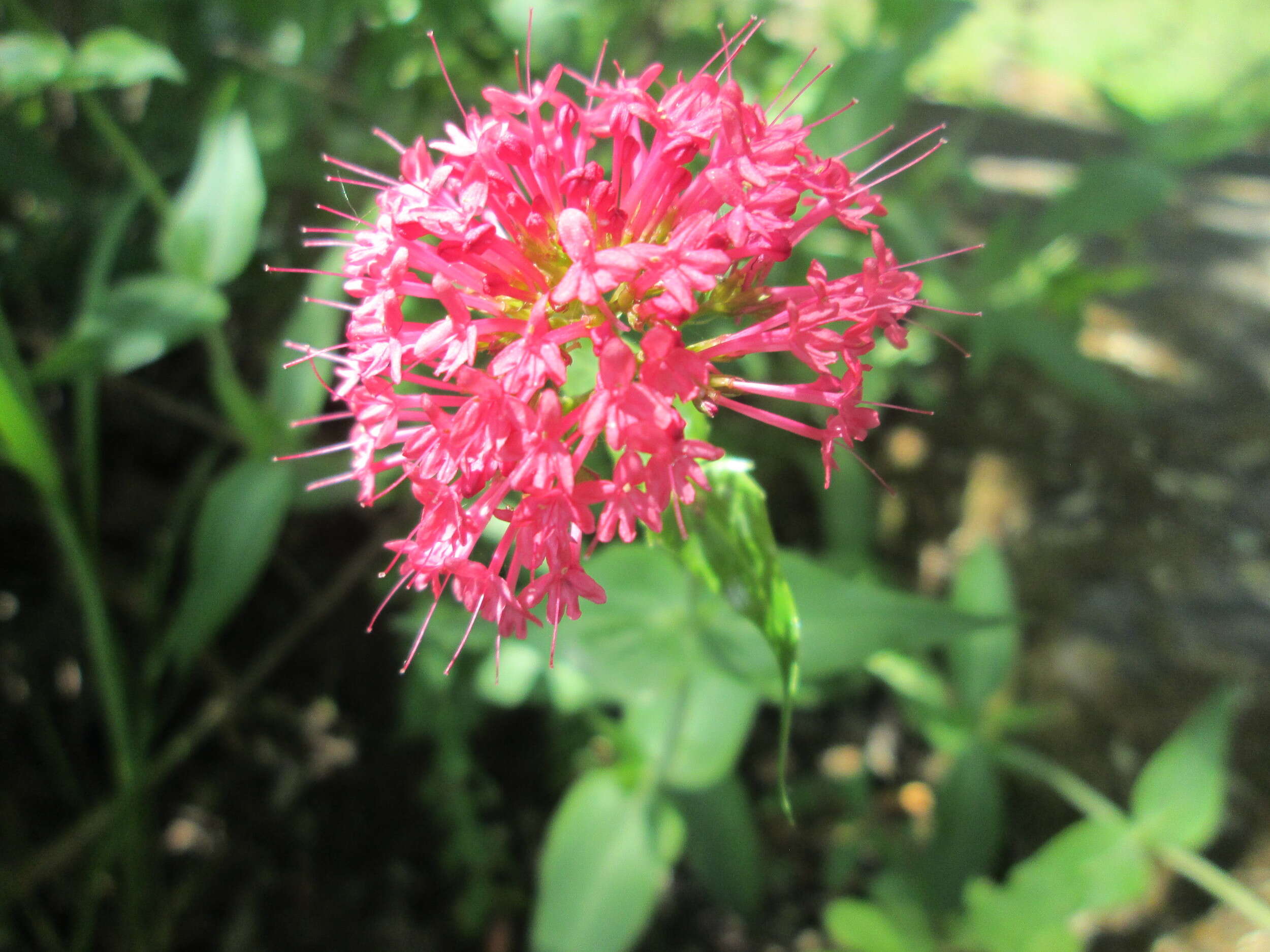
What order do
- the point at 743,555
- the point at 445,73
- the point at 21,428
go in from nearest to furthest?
the point at 743,555 → the point at 445,73 → the point at 21,428

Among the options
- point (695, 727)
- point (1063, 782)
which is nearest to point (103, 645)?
point (695, 727)

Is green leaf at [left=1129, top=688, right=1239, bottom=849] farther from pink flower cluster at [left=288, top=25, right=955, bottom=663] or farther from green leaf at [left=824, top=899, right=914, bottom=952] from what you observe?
pink flower cluster at [left=288, top=25, right=955, bottom=663]

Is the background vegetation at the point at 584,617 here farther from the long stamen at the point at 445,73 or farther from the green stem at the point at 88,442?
the long stamen at the point at 445,73


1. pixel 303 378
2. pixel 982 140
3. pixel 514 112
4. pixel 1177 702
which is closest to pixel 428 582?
pixel 514 112

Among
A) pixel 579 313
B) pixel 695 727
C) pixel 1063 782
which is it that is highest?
pixel 579 313

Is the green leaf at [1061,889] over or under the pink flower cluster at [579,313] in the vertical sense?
under

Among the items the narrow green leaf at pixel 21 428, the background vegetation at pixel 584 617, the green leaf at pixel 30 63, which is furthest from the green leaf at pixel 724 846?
the green leaf at pixel 30 63

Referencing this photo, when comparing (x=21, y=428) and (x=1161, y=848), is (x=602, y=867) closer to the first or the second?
(x=1161, y=848)

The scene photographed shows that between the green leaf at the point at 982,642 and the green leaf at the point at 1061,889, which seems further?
the green leaf at the point at 982,642
